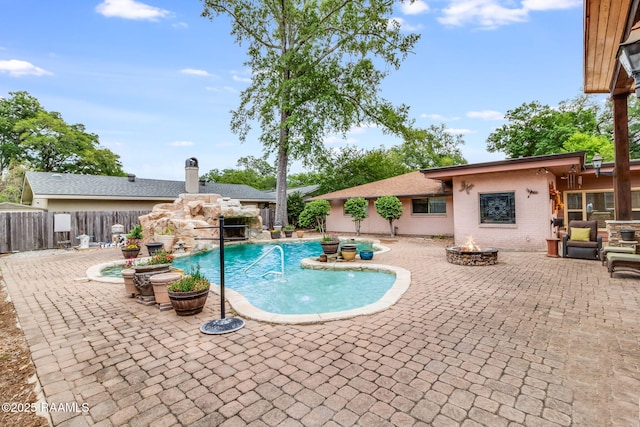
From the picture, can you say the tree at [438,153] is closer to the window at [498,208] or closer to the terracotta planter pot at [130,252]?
the window at [498,208]

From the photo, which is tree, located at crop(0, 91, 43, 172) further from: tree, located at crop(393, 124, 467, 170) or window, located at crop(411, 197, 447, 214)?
tree, located at crop(393, 124, 467, 170)

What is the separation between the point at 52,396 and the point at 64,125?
1203 inches

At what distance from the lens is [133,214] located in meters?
14.2

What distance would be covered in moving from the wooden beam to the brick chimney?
15619 millimetres

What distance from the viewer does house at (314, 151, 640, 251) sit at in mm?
9359

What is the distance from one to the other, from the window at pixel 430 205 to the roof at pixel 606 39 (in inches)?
296

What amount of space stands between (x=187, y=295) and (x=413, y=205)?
1320cm

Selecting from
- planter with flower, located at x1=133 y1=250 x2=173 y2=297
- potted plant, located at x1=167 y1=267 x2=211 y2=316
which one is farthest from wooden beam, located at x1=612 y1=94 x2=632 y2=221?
planter with flower, located at x1=133 y1=250 x2=173 y2=297

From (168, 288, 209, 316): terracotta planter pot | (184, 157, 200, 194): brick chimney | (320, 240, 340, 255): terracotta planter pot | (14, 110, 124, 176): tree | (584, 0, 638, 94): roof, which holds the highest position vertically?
(14, 110, 124, 176): tree

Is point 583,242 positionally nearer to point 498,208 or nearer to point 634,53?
point 498,208

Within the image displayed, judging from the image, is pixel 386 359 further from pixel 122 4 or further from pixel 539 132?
pixel 539 132

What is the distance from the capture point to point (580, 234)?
26.5 ft

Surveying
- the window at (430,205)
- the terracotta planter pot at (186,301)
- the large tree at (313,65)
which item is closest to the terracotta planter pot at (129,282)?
the terracotta planter pot at (186,301)

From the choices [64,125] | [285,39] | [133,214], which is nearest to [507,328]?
[133,214]
